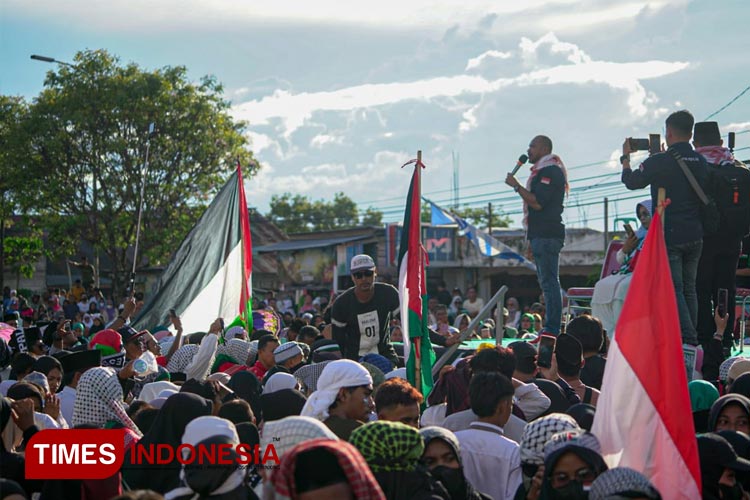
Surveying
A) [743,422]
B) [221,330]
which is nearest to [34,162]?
[221,330]

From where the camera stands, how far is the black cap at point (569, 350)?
6434 mm

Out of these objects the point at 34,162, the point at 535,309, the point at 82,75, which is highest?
the point at 82,75

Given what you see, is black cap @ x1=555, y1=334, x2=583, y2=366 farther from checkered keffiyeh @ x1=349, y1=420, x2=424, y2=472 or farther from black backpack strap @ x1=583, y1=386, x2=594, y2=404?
checkered keffiyeh @ x1=349, y1=420, x2=424, y2=472

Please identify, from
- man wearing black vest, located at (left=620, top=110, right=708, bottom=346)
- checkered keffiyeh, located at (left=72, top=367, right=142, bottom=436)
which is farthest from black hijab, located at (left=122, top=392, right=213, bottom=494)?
man wearing black vest, located at (left=620, top=110, right=708, bottom=346)

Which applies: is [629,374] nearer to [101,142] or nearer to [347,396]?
[347,396]

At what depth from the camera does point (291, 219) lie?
85750mm

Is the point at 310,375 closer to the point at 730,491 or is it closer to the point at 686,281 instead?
the point at 686,281

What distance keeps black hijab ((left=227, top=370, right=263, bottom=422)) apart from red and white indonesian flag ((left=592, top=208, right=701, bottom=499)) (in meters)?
2.98

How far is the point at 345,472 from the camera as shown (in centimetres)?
329

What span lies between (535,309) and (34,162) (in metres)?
18.5

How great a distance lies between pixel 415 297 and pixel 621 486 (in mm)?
3726

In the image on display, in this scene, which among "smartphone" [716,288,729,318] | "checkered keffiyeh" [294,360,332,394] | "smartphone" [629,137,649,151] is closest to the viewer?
"checkered keffiyeh" [294,360,332,394]

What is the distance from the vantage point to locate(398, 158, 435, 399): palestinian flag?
287 inches

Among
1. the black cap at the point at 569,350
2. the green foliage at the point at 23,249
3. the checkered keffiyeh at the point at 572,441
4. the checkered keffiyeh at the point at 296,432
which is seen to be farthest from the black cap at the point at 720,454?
the green foliage at the point at 23,249
